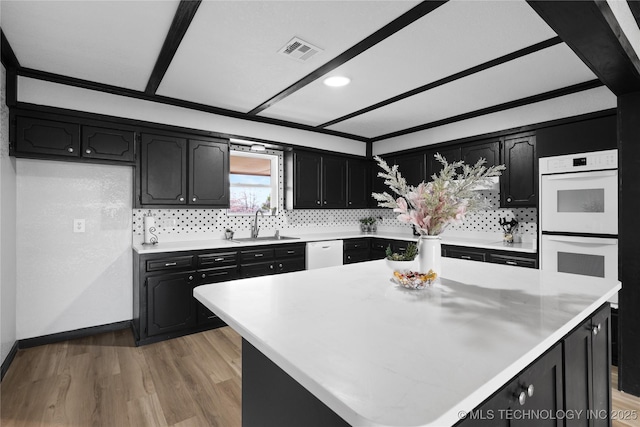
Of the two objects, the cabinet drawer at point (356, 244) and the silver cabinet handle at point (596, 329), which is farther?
the cabinet drawer at point (356, 244)

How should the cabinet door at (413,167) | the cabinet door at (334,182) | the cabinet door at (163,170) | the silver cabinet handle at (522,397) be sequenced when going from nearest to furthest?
the silver cabinet handle at (522,397) → the cabinet door at (163,170) → the cabinet door at (413,167) → the cabinet door at (334,182)

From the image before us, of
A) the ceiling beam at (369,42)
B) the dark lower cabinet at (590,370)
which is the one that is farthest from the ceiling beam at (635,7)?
the dark lower cabinet at (590,370)

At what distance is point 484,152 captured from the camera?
12.6 feet

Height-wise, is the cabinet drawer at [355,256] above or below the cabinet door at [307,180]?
below

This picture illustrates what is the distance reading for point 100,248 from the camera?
3355 mm

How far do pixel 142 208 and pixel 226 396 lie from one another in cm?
225

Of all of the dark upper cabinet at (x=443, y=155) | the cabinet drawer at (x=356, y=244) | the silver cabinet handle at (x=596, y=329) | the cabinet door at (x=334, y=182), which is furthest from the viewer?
the cabinet door at (x=334, y=182)

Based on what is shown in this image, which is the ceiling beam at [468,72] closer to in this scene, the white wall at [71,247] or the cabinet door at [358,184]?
the cabinet door at [358,184]

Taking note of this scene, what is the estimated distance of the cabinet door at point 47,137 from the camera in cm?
280

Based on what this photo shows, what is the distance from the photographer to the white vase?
159 centimetres

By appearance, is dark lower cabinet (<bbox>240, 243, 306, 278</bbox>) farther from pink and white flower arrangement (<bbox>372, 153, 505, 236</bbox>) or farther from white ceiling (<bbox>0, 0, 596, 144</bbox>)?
pink and white flower arrangement (<bbox>372, 153, 505, 236</bbox>)

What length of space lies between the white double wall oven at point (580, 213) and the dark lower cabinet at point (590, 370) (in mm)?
1355

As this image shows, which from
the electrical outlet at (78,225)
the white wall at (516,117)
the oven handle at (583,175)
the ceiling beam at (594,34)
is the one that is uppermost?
the white wall at (516,117)

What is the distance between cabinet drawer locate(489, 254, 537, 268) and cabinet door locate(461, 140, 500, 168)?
108cm
